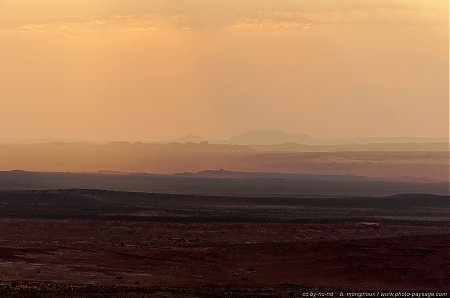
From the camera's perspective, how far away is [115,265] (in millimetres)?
48031

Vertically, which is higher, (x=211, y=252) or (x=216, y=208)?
(x=216, y=208)

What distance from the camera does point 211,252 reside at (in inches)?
2183

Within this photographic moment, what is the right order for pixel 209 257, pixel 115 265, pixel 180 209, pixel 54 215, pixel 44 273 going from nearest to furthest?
1. pixel 44 273
2. pixel 115 265
3. pixel 209 257
4. pixel 54 215
5. pixel 180 209

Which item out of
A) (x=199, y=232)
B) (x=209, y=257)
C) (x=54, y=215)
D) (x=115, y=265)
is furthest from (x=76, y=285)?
A: (x=54, y=215)

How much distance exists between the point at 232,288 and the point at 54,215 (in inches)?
1825

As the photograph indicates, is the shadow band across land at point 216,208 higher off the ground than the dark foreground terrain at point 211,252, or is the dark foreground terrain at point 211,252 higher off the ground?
the shadow band across land at point 216,208

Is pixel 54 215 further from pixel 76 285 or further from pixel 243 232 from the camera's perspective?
pixel 76 285

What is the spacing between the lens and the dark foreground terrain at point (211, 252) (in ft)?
136

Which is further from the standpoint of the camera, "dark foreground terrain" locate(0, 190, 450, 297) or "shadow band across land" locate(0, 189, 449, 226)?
"shadow band across land" locate(0, 189, 449, 226)

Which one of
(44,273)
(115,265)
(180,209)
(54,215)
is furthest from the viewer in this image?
(180,209)

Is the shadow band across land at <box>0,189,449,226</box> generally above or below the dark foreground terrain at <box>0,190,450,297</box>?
above

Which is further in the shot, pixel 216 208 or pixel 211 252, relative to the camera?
pixel 216 208

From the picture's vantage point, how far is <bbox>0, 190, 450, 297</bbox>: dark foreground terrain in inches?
1633

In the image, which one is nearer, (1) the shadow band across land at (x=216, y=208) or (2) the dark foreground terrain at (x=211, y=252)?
(2) the dark foreground terrain at (x=211, y=252)
